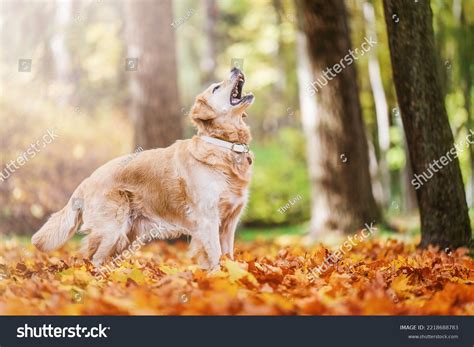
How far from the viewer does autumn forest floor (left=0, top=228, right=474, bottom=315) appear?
11.0ft

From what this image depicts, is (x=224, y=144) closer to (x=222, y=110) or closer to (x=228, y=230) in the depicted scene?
(x=222, y=110)

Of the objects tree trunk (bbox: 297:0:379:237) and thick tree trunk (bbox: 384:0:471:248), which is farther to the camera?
tree trunk (bbox: 297:0:379:237)

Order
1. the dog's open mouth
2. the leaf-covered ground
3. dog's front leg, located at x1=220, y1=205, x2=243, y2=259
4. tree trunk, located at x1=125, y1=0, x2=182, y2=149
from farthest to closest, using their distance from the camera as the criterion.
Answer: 1. tree trunk, located at x1=125, y1=0, x2=182, y2=149
2. dog's front leg, located at x1=220, y1=205, x2=243, y2=259
3. the dog's open mouth
4. the leaf-covered ground

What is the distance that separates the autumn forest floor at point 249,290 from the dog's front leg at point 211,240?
269 millimetres

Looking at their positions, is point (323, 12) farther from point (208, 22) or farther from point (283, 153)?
point (208, 22)

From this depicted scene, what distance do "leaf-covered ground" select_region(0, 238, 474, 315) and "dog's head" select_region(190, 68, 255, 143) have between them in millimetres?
1109

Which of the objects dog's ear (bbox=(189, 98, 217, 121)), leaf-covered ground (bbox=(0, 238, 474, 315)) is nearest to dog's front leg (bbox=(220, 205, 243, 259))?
leaf-covered ground (bbox=(0, 238, 474, 315))

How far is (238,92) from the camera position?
17.5 ft

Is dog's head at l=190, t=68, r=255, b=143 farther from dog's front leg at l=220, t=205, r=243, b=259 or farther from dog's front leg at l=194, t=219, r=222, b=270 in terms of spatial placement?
dog's front leg at l=194, t=219, r=222, b=270

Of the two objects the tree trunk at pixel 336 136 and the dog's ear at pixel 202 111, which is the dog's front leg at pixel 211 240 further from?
the tree trunk at pixel 336 136

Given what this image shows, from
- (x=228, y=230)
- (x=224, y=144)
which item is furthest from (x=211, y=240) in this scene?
(x=224, y=144)

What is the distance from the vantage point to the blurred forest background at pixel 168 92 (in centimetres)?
917

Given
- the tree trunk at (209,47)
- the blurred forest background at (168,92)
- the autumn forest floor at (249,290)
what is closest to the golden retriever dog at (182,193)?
the autumn forest floor at (249,290)

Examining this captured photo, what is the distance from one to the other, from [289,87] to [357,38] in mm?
4923
